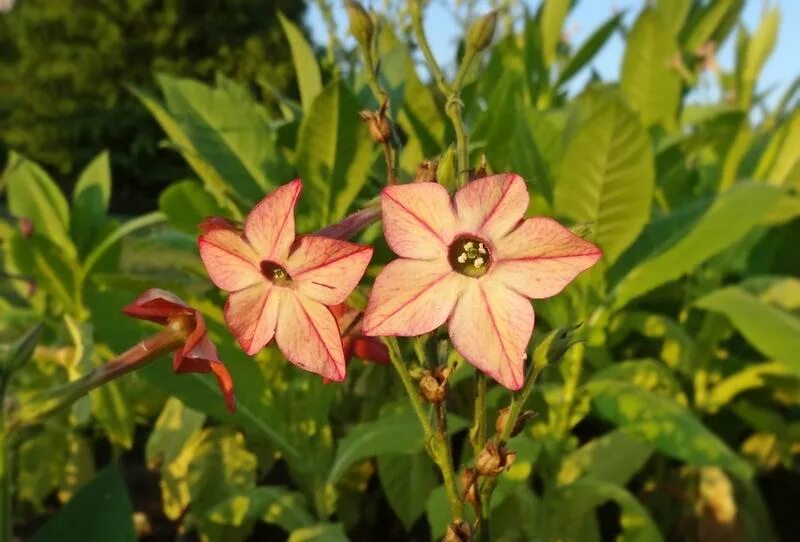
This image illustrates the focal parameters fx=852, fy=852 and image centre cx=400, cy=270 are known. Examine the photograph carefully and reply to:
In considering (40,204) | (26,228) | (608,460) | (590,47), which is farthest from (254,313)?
(590,47)

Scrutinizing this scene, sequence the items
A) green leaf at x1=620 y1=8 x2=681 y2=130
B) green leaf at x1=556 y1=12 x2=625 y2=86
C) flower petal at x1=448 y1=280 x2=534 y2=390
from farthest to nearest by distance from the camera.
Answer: green leaf at x1=556 y1=12 x2=625 y2=86 → green leaf at x1=620 y1=8 x2=681 y2=130 → flower petal at x1=448 y1=280 x2=534 y2=390

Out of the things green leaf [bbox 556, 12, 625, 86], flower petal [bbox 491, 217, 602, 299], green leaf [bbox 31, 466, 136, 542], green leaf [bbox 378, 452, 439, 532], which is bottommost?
green leaf [bbox 378, 452, 439, 532]

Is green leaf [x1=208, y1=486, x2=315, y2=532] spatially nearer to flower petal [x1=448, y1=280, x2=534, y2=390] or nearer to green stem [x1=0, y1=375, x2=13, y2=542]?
green stem [x1=0, y1=375, x2=13, y2=542]

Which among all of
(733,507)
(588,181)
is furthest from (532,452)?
(733,507)

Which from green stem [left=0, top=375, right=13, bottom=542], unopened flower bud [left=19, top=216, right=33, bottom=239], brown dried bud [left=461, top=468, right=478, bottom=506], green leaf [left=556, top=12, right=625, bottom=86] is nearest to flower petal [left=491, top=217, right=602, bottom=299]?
brown dried bud [left=461, top=468, right=478, bottom=506]

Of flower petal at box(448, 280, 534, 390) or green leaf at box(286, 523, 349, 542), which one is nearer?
flower petal at box(448, 280, 534, 390)

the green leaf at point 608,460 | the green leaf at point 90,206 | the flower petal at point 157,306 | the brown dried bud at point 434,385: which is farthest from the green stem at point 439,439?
the green leaf at point 90,206

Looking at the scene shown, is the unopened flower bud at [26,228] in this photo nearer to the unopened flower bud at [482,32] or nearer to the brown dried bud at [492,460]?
the unopened flower bud at [482,32]

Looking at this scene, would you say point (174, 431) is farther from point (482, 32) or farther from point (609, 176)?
point (482, 32)
